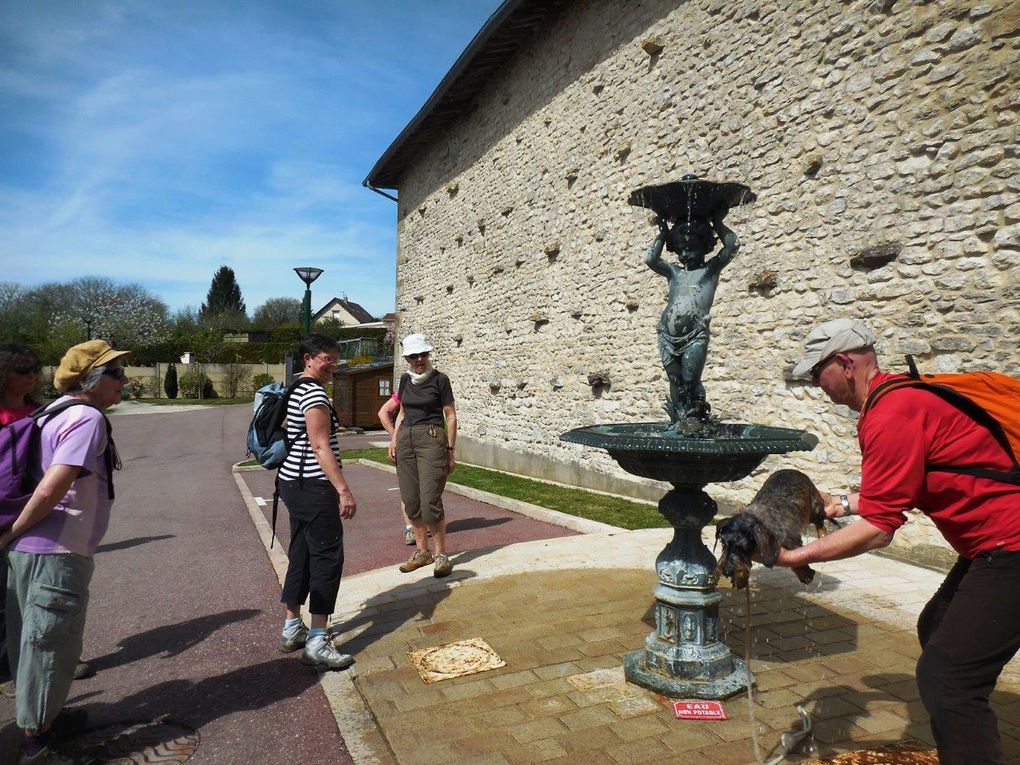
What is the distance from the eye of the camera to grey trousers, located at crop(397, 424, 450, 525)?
18.8 feet

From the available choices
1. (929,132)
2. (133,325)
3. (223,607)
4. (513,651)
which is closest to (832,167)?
(929,132)

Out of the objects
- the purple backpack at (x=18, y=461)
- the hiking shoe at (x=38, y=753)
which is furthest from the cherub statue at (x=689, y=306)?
the hiking shoe at (x=38, y=753)

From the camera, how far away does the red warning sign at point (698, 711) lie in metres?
3.14

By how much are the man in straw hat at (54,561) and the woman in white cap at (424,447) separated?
2915mm

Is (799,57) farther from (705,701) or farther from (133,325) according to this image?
(133,325)

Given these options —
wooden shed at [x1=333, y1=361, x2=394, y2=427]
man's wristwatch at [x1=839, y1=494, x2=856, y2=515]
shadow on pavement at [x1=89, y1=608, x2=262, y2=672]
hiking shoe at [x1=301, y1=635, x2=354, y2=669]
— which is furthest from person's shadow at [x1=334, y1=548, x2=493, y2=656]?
wooden shed at [x1=333, y1=361, x2=394, y2=427]

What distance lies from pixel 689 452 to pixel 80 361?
2.86m

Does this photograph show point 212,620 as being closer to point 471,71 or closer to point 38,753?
point 38,753

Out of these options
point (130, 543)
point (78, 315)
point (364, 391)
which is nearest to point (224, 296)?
point (78, 315)

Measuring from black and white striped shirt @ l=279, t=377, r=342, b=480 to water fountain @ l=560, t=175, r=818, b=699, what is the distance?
145 centimetres

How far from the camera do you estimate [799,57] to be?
7.28 metres

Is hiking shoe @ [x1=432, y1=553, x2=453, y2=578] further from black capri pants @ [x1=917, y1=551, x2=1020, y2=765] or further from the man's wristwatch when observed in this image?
black capri pants @ [x1=917, y1=551, x2=1020, y2=765]

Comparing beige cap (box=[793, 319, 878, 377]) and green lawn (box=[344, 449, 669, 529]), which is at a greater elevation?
beige cap (box=[793, 319, 878, 377])

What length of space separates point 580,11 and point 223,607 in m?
10.6
